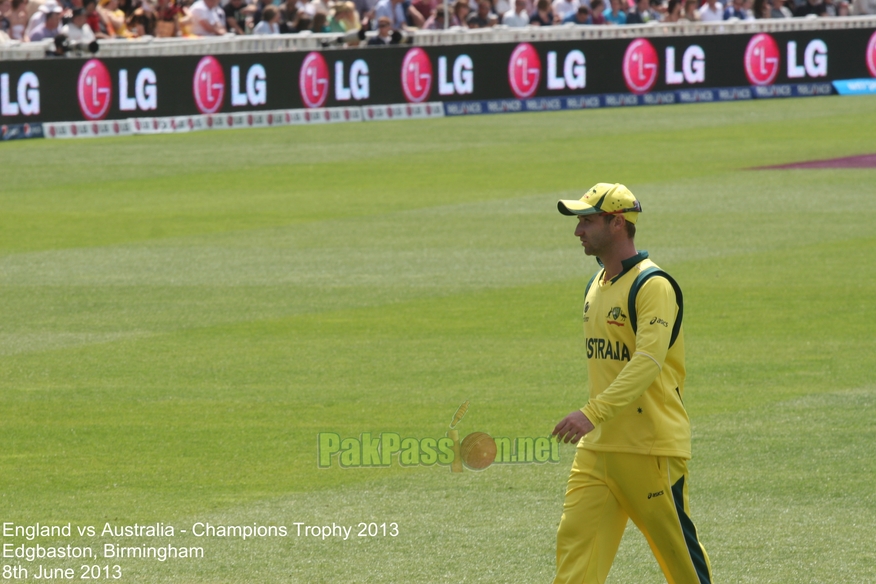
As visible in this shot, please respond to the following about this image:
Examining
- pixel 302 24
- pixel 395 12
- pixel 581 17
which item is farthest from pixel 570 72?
pixel 302 24

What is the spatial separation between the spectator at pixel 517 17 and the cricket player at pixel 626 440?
94.7 feet

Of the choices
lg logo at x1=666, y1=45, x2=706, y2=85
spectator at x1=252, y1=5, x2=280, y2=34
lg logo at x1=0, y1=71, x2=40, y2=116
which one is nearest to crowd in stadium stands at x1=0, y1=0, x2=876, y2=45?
spectator at x1=252, y1=5, x2=280, y2=34

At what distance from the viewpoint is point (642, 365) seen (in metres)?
5.54

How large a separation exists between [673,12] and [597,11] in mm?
2961

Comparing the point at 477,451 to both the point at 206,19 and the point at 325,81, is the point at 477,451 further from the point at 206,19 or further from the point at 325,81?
the point at 206,19

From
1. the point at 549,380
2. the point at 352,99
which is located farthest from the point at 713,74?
the point at 549,380

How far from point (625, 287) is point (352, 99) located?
25104 mm

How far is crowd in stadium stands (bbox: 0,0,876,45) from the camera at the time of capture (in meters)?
28.8

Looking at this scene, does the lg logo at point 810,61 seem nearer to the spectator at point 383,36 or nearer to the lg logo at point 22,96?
the spectator at point 383,36

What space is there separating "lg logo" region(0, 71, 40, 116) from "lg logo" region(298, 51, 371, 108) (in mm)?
5353

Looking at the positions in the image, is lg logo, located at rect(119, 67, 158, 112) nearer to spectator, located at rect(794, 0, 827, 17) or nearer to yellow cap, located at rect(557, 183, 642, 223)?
spectator, located at rect(794, 0, 827, 17)

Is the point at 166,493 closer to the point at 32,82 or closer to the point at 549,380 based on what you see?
the point at 549,380

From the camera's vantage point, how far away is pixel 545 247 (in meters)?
16.7

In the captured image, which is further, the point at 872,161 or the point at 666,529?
the point at 872,161
